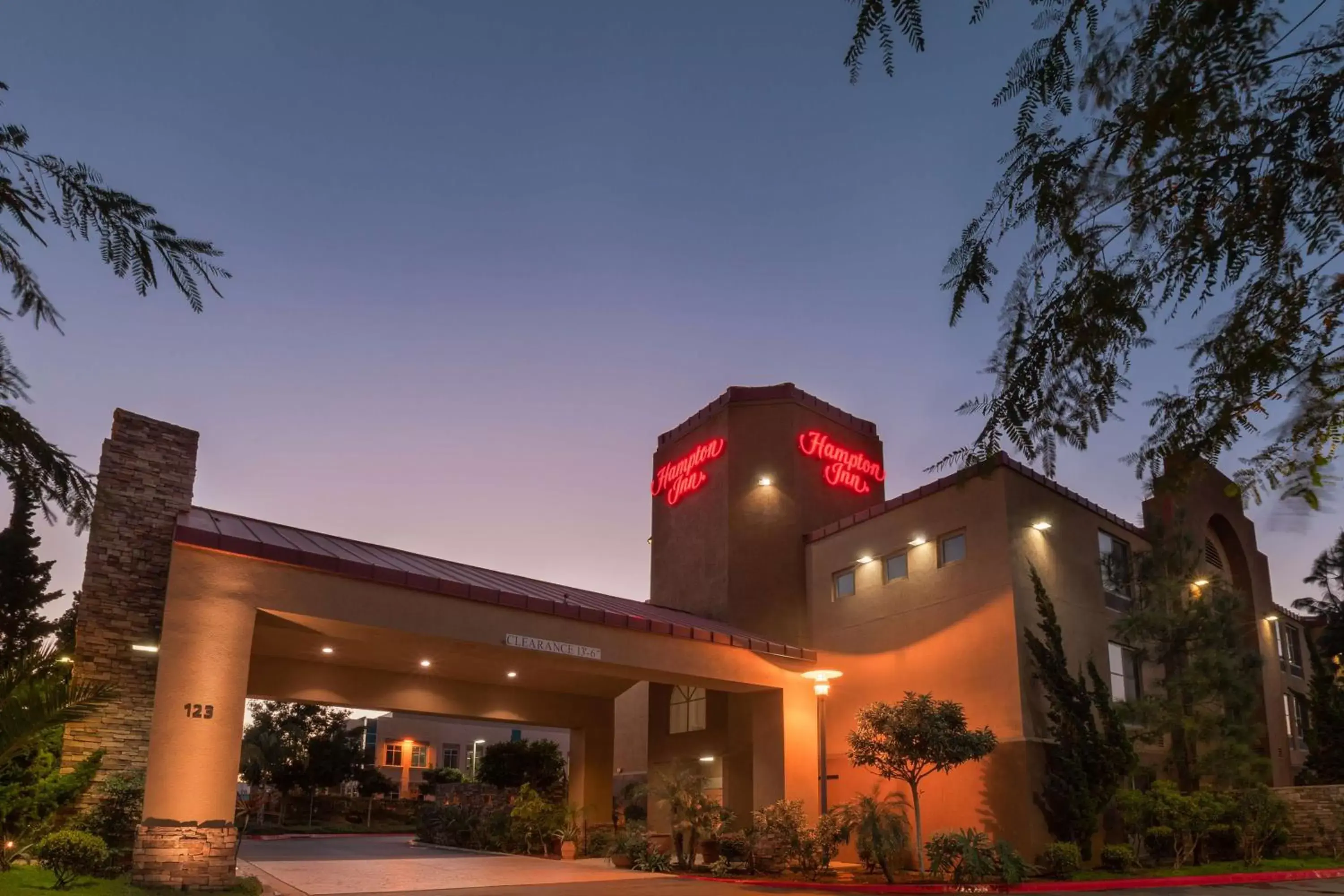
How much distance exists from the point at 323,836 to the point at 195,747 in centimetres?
2822

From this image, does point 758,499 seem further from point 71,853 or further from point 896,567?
point 71,853

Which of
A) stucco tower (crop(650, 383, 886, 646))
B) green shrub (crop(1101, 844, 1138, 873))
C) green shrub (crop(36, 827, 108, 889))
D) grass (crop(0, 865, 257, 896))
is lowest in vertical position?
green shrub (crop(1101, 844, 1138, 873))

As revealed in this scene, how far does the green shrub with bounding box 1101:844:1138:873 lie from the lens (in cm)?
1923

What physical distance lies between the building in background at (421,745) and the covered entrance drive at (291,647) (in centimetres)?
3899

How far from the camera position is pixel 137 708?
16.6m

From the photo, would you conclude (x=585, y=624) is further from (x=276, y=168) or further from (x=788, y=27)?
(x=788, y=27)

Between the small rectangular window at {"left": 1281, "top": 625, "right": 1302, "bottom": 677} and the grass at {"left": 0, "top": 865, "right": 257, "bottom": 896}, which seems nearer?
the grass at {"left": 0, "top": 865, "right": 257, "bottom": 896}

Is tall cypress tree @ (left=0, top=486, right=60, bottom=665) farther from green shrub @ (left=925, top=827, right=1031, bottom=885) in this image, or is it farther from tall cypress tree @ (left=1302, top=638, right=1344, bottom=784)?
tall cypress tree @ (left=1302, top=638, right=1344, bottom=784)

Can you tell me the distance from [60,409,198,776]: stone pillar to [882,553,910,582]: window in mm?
15984

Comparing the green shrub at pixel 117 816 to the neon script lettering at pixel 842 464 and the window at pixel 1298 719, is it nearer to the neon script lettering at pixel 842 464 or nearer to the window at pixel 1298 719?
the neon script lettering at pixel 842 464

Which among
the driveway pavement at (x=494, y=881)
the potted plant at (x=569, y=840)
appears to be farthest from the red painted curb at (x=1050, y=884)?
the potted plant at (x=569, y=840)

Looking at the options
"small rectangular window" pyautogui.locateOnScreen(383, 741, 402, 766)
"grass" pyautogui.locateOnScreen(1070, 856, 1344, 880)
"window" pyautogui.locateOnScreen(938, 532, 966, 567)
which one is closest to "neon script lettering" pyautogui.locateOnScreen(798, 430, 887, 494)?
"window" pyautogui.locateOnScreen(938, 532, 966, 567)

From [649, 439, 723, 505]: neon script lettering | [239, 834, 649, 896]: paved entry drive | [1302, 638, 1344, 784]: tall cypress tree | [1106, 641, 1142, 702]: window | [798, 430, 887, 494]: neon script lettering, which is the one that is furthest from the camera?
[649, 439, 723, 505]: neon script lettering

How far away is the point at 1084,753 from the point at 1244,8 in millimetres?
18695
